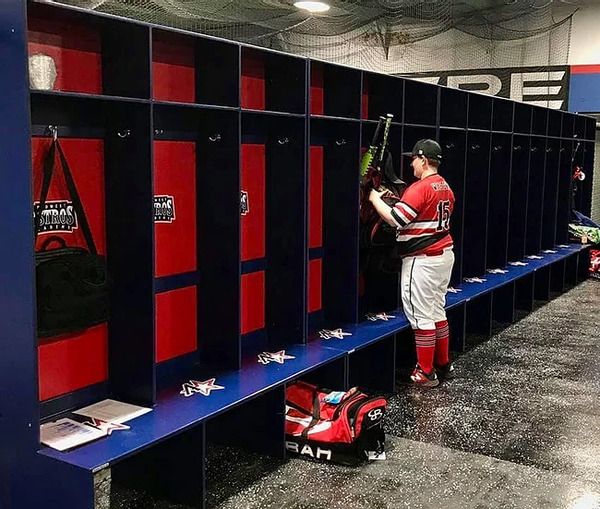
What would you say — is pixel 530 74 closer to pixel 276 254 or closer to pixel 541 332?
pixel 541 332

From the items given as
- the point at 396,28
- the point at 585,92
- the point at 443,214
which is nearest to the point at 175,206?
the point at 443,214

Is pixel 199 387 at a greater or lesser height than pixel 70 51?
lesser

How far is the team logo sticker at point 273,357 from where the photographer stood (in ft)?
12.0

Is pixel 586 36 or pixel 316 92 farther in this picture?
pixel 586 36

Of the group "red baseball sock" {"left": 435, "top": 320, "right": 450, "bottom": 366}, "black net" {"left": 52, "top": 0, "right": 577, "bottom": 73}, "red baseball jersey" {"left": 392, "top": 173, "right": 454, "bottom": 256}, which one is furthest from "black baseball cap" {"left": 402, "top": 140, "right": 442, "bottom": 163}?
"black net" {"left": 52, "top": 0, "right": 577, "bottom": 73}

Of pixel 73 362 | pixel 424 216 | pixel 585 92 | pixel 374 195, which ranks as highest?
pixel 585 92

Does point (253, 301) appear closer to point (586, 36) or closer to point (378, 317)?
point (378, 317)

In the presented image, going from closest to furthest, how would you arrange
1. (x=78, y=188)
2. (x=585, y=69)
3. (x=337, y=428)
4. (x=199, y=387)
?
(x=78, y=188) → (x=199, y=387) → (x=337, y=428) → (x=585, y=69)

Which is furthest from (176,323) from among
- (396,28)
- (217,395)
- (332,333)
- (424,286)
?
(396,28)

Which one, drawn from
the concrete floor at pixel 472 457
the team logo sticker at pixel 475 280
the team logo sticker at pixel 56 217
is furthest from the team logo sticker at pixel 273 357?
the team logo sticker at pixel 475 280

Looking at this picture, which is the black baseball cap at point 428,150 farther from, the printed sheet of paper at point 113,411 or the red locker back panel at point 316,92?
the printed sheet of paper at point 113,411

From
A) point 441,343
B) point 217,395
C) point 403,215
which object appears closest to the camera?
point 217,395

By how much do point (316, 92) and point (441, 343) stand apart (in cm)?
166

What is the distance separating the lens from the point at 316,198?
14.1 ft
